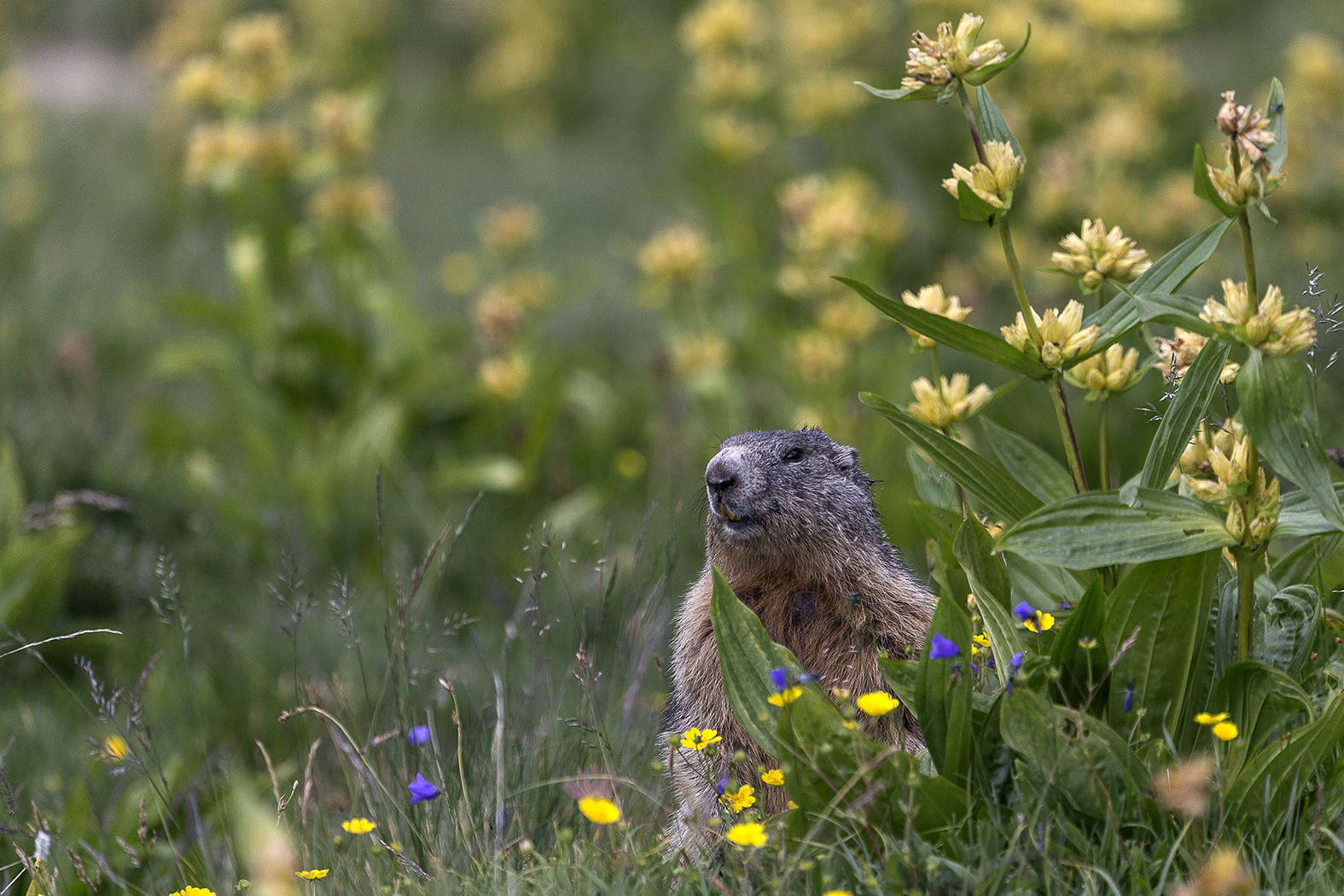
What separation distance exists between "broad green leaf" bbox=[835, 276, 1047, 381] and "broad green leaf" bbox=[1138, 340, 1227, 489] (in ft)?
0.78

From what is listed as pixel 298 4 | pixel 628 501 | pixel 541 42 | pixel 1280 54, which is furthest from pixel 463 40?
pixel 628 501

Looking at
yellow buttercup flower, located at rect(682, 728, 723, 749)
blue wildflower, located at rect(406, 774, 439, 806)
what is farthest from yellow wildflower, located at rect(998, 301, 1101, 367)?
blue wildflower, located at rect(406, 774, 439, 806)

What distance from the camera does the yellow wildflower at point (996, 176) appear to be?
7.02 ft

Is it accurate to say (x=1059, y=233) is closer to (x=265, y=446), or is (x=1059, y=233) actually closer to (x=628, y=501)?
(x=628, y=501)

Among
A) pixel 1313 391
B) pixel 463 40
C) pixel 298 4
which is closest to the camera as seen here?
pixel 1313 391

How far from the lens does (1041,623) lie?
2.25 m

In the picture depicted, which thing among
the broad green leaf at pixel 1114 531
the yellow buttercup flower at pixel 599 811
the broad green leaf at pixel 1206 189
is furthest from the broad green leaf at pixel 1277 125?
the yellow buttercup flower at pixel 599 811

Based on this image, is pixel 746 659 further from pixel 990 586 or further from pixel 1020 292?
pixel 1020 292

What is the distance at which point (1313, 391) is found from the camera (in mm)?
1933

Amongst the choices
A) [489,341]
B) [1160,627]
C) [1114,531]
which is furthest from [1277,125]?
[489,341]

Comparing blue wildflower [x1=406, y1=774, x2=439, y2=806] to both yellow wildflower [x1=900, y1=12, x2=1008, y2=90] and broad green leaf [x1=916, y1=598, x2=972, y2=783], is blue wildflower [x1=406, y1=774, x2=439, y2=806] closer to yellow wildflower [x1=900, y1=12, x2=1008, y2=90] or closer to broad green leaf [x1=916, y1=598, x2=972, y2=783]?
broad green leaf [x1=916, y1=598, x2=972, y2=783]

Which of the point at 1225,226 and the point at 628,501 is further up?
the point at 1225,226

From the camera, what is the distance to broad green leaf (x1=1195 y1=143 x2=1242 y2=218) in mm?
1896

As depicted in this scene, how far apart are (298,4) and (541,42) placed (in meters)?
3.30
